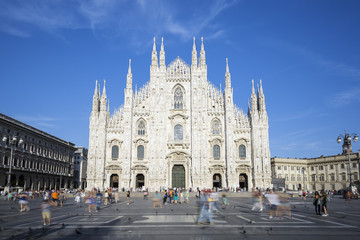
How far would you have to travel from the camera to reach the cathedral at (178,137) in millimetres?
47375

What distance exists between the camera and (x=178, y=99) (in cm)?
5084

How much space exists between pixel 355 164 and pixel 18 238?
235ft

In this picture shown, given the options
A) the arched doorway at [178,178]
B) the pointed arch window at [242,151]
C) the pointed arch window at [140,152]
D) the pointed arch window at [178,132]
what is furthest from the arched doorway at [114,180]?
the pointed arch window at [242,151]

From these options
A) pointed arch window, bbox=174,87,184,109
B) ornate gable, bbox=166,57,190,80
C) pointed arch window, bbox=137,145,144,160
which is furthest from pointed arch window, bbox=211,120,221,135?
pointed arch window, bbox=137,145,144,160

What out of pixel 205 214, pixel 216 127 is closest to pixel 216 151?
pixel 216 127

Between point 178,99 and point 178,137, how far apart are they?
21.2 feet

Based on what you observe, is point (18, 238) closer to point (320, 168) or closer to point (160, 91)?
point (160, 91)

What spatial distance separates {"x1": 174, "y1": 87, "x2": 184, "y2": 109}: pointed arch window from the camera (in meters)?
50.6

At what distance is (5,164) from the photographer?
150ft

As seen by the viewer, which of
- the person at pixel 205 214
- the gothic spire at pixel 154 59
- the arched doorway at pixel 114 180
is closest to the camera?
the person at pixel 205 214

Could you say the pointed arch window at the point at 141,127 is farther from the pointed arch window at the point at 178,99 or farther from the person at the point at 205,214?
the person at the point at 205,214

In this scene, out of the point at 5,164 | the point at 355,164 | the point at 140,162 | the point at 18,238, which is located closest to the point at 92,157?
the point at 140,162

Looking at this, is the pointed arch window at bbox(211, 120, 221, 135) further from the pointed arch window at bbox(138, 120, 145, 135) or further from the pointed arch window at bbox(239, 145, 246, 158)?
the pointed arch window at bbox(138, 120, 145, 135)

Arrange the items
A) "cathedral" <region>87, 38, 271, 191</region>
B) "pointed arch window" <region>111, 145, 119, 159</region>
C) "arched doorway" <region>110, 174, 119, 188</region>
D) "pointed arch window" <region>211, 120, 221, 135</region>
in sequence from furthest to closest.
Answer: "pointed arch window" <region>211, 120, 221, 135</region> < "arched doorway" <region>110, 174, 119, 188</region> < "pointed arch window" <region>111, 145, 119, 159</region> < "cathedral" <region>87, 38, 271, 191</region>
